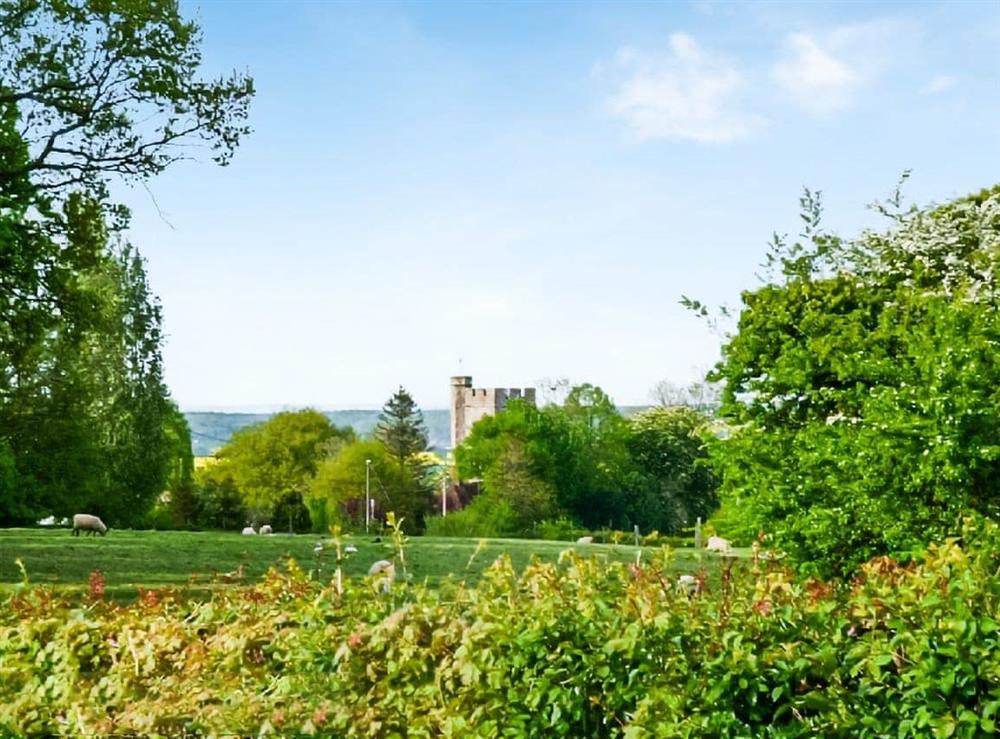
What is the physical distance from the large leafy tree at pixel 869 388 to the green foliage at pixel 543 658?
3.48 m


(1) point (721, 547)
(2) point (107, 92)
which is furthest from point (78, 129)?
(1) point (721, 547)

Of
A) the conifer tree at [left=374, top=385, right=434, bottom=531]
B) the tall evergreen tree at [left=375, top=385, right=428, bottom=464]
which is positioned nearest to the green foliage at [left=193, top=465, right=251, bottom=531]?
the conifer tree at [left=374, top=385, right=434, bottom=531]

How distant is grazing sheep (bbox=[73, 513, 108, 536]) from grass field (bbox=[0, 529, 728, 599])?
0.52 ft

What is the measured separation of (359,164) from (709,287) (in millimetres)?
2563

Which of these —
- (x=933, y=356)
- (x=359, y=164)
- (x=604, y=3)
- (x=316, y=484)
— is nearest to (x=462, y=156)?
(x=359, y=164)

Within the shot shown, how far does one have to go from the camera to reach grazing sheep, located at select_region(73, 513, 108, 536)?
13.9 meters

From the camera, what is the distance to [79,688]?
8.57 ft

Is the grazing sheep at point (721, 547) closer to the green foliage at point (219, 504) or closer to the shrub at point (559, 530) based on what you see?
the shrub at point (559, 530)

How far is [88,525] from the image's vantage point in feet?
46.1

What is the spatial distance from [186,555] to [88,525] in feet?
7.32

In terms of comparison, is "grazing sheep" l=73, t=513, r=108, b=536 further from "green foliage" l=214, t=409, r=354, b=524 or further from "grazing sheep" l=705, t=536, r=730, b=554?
"grazing sheep" l=705, t=536, r=730, b=554

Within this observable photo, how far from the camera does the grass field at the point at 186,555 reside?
Answer: 1052cm

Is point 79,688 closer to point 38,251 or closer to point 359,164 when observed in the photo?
point 359,164

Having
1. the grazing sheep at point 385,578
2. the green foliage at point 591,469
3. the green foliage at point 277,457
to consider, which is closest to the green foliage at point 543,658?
the grazing sheep at point 385,578
